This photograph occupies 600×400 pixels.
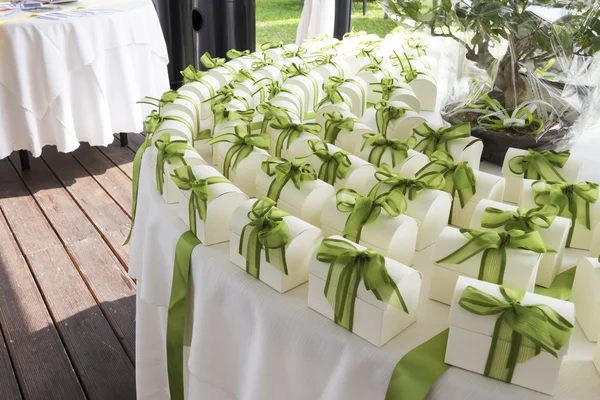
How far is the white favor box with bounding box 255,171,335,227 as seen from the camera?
1020 mm

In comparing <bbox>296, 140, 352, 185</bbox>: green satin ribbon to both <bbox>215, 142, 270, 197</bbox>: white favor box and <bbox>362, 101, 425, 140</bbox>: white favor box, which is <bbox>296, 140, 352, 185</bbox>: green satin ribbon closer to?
<bbox>215, 142, 270, 197</bbox>: white favor box

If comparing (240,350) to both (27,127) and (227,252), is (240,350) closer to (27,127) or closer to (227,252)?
(227,252)

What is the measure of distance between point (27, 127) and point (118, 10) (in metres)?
0.78

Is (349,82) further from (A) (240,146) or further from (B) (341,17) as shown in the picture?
(B) (341,17)

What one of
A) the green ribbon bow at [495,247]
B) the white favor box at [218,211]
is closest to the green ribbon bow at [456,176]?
the green ribbon bow at [495,247]

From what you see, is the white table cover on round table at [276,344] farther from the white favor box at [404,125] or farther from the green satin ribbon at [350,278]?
the white favor box at [404,125]

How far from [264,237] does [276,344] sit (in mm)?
157

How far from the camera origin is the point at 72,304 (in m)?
2.28

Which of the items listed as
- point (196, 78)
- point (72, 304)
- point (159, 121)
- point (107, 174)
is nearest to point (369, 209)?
point (159, 121)

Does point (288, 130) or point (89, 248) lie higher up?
point (288, 130)

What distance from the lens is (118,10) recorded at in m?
3.25

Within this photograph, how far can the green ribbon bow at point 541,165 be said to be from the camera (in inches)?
44.1

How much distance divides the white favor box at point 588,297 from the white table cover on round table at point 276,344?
2 cm

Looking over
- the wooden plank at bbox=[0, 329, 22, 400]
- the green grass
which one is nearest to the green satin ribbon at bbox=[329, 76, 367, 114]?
the wooden plank at bbox=[0, 329, 22, 400]
